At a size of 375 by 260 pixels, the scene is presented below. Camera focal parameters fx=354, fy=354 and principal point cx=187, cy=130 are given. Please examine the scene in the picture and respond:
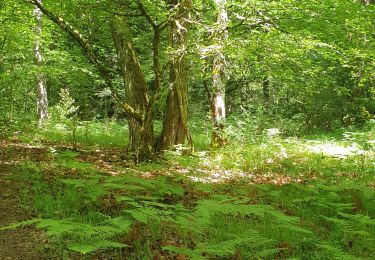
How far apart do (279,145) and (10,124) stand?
8.60 m

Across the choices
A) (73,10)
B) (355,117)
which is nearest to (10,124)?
(73,10)

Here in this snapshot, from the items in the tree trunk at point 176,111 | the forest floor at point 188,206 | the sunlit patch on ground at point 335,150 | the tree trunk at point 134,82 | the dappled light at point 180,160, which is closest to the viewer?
the forest floor at point 188,206

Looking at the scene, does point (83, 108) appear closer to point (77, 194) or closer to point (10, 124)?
point (10, 124)

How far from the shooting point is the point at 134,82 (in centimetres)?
866

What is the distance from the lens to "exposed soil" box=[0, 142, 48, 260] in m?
3.66

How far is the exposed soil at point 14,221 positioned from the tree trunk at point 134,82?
271 cm

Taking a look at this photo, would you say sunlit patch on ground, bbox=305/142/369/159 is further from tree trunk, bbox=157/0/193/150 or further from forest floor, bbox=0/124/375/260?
tree trunk, bbox=157/0/193/150

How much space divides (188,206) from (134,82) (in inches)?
167

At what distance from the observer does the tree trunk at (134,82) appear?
8.20m

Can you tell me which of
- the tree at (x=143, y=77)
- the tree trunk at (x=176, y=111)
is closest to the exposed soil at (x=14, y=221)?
the tree at (x=143, y=77)

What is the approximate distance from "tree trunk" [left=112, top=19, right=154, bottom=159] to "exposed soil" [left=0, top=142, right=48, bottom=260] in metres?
2.71

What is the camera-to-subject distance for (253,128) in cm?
1166

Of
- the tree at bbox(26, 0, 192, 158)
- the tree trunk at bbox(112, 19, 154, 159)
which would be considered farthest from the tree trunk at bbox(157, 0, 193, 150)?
the tree trunk at bbox(112, 19, 154, 159)

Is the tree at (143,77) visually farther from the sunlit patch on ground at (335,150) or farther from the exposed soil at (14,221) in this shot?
the sunlit patch on ground at (335,150)
